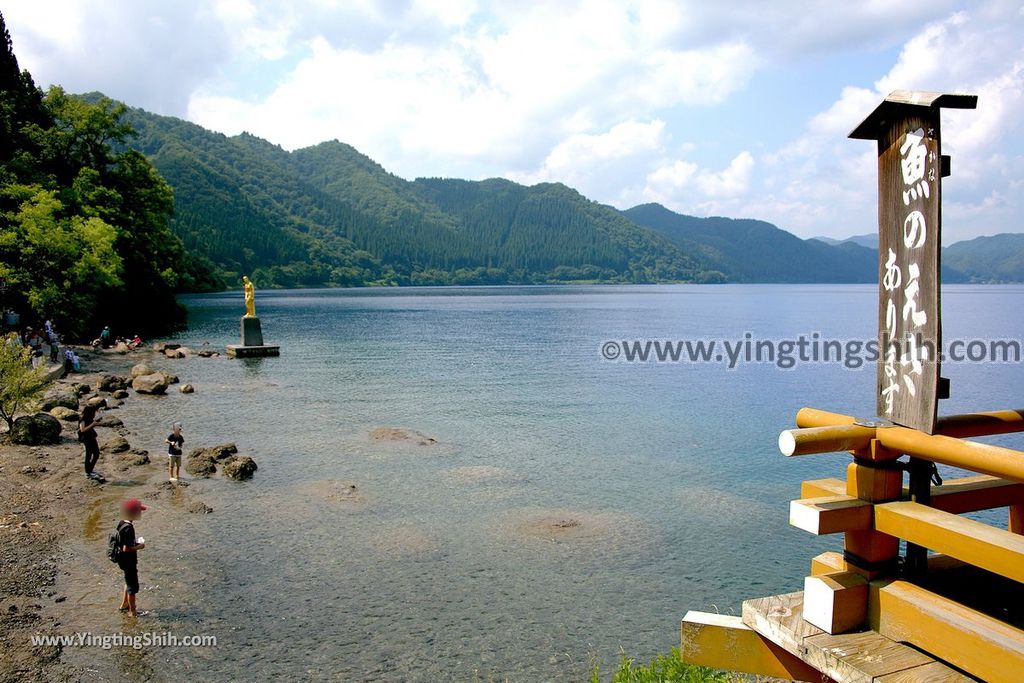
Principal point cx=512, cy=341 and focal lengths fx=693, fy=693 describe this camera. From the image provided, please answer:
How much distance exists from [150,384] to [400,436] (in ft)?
51.0

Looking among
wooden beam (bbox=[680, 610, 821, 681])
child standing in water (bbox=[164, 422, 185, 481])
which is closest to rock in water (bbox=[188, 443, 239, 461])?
child standing in water (bbox=[164, 422, 185, 481])

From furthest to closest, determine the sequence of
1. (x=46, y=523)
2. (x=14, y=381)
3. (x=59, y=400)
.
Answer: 1. (x=59, y=400)
2. (x=14, y=381)
3. (x=46, y=523)

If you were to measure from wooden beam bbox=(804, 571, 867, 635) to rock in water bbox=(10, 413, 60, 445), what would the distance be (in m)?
23.8

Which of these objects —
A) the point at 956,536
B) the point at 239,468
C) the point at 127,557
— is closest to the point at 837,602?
the point at 956,536

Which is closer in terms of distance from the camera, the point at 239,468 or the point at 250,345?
the point at 239,468

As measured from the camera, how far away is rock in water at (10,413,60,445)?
21641 millimetres

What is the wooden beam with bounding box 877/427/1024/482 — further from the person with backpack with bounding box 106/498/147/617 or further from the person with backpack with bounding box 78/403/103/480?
the person with backpack with bounding box 78/403/103/480

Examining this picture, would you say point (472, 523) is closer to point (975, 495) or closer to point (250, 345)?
point (975, 495)

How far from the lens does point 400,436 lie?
26.4 metres

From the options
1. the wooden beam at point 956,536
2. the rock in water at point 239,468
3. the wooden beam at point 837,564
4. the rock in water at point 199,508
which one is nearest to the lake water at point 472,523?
the rock in water at point 199,508

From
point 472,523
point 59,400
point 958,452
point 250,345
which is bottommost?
point 472,523

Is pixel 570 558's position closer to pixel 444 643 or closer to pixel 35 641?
pixel 444 643

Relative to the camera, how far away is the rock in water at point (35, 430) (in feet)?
71.0

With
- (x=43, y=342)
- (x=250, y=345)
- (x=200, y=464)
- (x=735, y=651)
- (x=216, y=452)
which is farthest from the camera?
(x=250, y=345)
